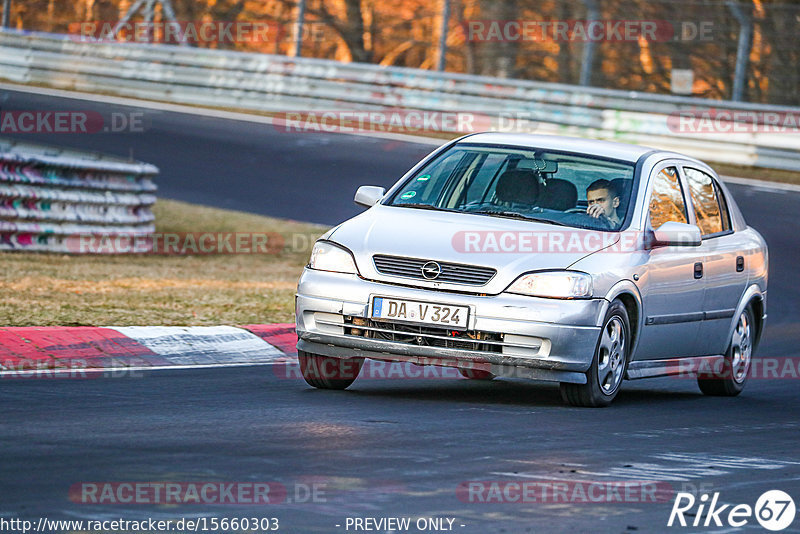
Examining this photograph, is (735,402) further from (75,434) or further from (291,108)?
(291,108)

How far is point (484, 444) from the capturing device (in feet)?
23.1

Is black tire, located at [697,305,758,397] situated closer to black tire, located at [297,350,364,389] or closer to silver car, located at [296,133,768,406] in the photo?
silver car, located at [296,133,768,406]

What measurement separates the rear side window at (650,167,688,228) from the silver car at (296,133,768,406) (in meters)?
0.02

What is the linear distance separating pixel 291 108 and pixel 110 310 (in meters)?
16.2

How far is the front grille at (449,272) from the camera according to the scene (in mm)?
8125

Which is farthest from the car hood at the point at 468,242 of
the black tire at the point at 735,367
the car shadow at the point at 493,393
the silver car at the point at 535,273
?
the black tire at the point at 735,367

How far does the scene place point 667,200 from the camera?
9633 millimetres

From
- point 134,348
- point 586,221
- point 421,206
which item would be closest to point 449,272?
point 421,206

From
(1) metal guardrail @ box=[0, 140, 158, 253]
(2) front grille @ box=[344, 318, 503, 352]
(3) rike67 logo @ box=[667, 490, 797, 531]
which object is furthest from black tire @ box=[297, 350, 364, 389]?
(1) metal guardrail @ box=[0, 140, 158, 253]

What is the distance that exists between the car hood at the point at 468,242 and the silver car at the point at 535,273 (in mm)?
11

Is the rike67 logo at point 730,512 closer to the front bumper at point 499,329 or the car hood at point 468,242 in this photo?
the front bumper at point 499,329

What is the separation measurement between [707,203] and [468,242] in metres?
2.61

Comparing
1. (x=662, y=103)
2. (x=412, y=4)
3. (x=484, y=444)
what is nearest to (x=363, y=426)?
(x=484, y=444)

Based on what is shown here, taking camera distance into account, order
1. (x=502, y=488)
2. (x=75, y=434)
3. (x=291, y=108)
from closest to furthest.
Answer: (x=502, y=488), (x=75, y=434), (x=291, y=108)
